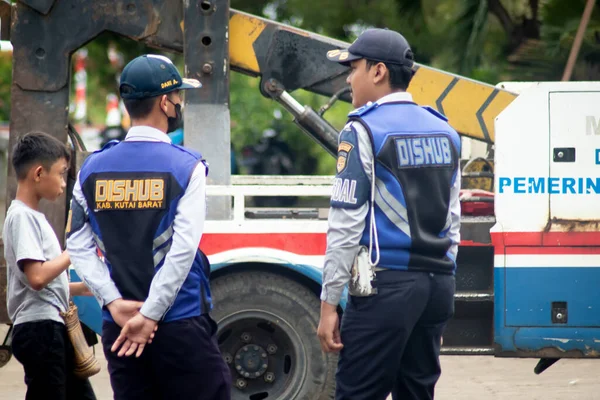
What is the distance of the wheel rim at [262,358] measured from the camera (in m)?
5.90

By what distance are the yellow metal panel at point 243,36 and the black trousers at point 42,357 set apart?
2681 millimetres

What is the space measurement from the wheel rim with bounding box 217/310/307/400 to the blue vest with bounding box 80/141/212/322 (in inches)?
90.0

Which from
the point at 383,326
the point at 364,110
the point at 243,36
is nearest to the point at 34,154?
the point at 364,110

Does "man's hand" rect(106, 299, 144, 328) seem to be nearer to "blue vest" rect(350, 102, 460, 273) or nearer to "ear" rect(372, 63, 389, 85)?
"blue vest" rect(350, 102, 460, 273)

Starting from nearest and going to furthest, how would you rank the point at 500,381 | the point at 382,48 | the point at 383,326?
the point at 383,326
the point at 382,48
the point at 500,381

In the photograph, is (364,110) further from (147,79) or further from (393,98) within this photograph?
(147,79)

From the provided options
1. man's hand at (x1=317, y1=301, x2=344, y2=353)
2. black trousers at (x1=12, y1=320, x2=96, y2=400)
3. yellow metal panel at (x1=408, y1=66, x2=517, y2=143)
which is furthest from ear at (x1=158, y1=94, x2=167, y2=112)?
yellow metal panel at (x1=408, y1=66, x2=517, y2=143)

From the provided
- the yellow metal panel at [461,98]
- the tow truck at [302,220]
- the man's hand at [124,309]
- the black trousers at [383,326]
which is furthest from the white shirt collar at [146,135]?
the yellow metal panel at [461,98]

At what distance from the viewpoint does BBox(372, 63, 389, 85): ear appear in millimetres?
3973

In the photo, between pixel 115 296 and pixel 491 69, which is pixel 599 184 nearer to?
pixel 115 296

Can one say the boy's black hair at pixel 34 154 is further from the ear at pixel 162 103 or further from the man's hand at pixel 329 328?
the man's hand at pixel 329 328

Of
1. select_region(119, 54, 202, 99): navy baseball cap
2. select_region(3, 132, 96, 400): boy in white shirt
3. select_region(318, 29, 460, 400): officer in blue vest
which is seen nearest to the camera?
select_region(119, 54, 202, 99): navy baseball cap

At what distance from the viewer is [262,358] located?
19.5 feet

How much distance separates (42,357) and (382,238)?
1.53 meters
